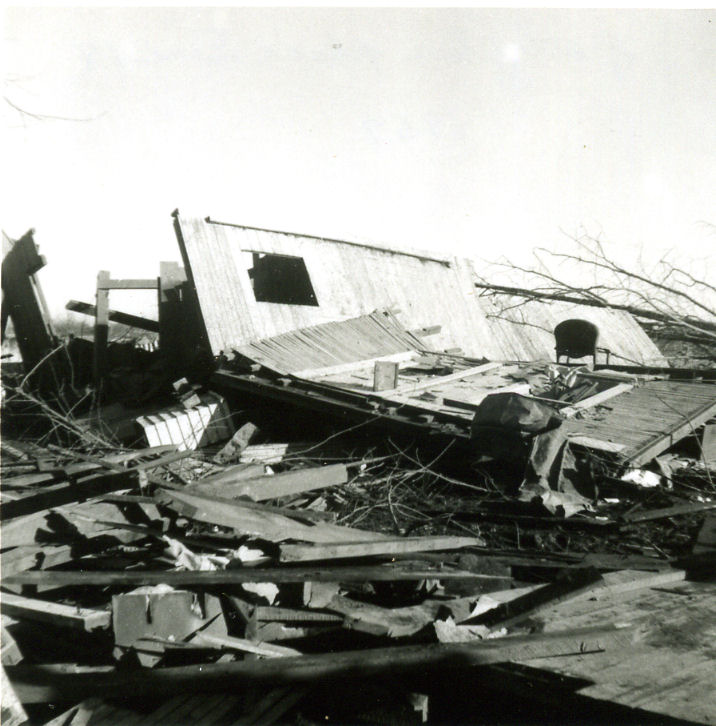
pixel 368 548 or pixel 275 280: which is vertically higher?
pixel 275 280

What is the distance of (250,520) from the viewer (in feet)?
15.3

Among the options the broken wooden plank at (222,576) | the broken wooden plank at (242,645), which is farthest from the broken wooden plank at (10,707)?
the broken wooden plank at (242,645)

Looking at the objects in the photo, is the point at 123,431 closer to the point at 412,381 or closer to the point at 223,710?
the point at 412,381

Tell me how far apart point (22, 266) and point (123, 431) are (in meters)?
5.41

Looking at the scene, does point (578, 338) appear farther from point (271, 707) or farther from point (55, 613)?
point (55, 613)

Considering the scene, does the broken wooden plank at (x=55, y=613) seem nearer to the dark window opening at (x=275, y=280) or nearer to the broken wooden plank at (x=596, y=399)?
the broken wooden plank at (x=596, y=399)

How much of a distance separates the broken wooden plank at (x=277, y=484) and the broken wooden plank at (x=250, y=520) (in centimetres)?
38

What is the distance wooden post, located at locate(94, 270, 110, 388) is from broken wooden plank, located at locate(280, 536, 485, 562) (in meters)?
9.02

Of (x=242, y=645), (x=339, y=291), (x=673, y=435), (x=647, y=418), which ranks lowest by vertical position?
(x=673, y=435)

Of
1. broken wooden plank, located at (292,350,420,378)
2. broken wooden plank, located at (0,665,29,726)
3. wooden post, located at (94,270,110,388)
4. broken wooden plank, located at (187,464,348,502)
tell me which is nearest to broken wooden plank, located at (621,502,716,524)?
broken wooden plank, located at (187,464,348,502)

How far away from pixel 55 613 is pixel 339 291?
9192 mm

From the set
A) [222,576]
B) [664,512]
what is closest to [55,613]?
[222,576]

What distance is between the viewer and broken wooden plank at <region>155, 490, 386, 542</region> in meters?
4.61

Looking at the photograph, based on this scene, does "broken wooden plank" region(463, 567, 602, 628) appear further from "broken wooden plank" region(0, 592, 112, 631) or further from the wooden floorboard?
"broken wooden plank" region(0, 592, 112, 631)
